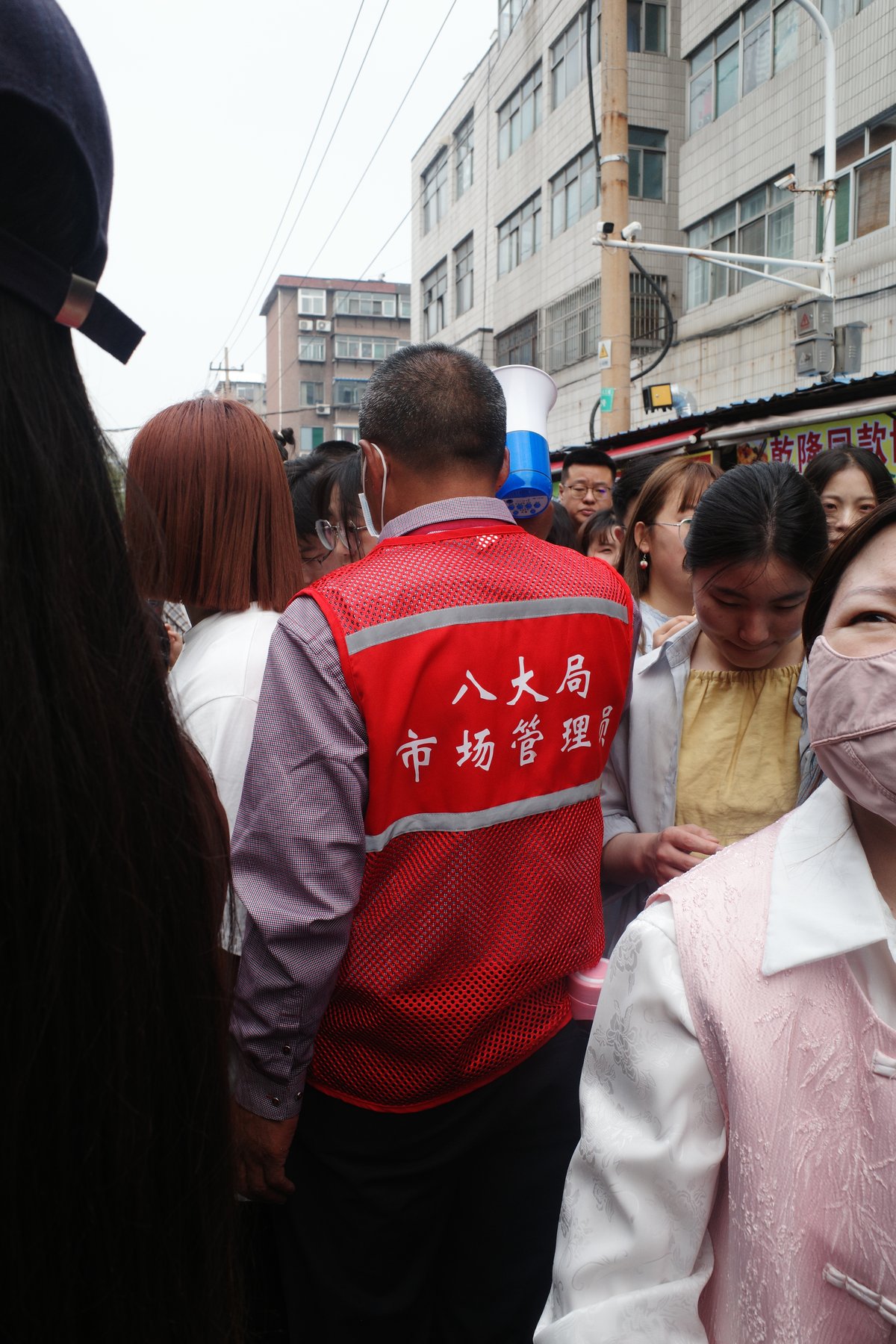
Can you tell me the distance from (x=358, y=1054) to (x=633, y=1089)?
797 mm

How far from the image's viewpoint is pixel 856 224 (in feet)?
39.3

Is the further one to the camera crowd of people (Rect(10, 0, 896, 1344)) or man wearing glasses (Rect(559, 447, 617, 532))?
man wearing glasses (Rect(559, 447, 617, 532))

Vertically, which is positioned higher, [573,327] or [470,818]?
[573,327]

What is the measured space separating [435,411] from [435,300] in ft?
87.7

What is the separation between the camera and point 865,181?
11828 mm

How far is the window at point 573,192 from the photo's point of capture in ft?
58.0

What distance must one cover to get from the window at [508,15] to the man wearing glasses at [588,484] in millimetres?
19591

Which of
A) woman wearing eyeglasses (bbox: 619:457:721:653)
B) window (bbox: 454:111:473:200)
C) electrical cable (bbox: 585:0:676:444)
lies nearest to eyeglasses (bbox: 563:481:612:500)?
woman wearing eyeglasses (bbox: 619:457:721:653)

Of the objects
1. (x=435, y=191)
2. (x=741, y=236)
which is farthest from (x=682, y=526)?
(x=435, y=191)

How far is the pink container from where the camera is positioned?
1.93 metres

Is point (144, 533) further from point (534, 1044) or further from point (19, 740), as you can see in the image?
point (534, 1044)

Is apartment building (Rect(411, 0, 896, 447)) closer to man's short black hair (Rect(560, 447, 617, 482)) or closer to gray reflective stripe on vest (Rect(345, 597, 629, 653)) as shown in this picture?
man's short black hair (Rect(560, 447, 617, 482))

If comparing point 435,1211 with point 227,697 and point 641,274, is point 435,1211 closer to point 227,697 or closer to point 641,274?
point 227,697

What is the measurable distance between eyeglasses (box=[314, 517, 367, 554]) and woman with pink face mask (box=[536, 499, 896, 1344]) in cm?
216
